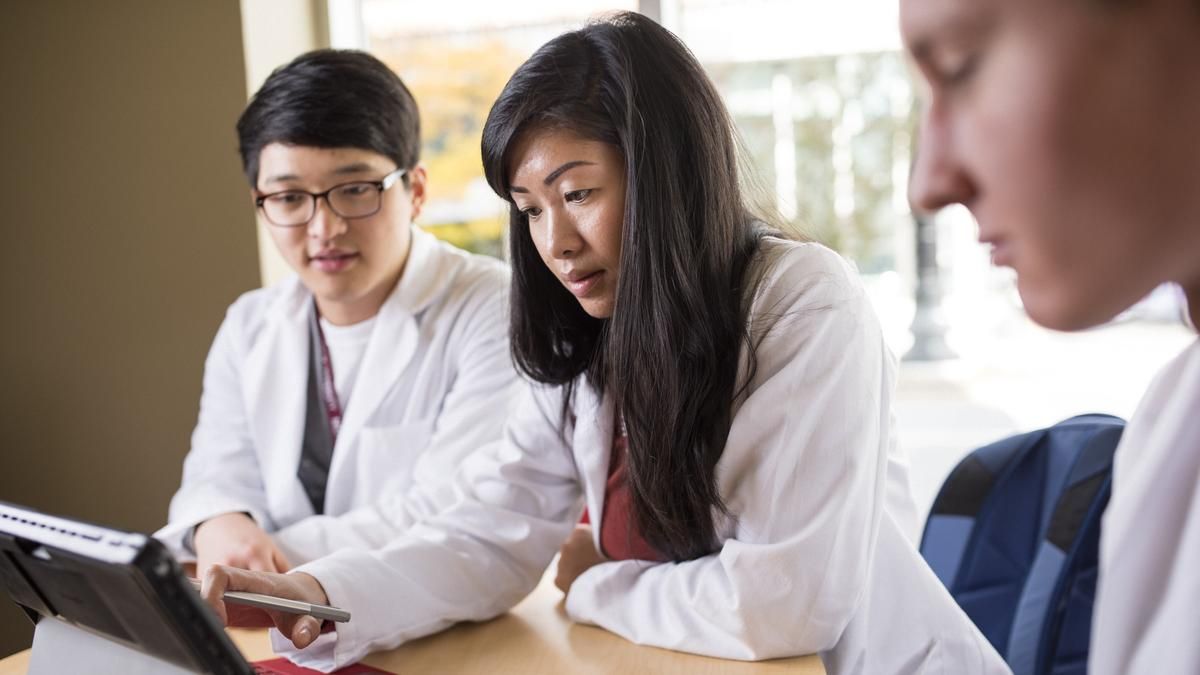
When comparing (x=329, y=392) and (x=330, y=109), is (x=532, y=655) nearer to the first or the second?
(x=329, y=392)

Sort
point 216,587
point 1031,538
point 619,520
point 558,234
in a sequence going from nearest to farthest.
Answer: point 216,587 < point 558,234 < point 619,520 < point 1031,538

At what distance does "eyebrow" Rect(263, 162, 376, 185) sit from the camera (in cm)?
173

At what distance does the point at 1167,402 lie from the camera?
1.95 ft

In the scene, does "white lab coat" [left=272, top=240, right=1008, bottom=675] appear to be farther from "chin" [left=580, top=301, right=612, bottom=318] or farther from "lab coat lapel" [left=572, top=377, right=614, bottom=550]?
"chin" [left=580, top=301, right=612, bottom=318]

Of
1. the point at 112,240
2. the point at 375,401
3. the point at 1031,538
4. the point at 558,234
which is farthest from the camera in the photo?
the point at 112,240

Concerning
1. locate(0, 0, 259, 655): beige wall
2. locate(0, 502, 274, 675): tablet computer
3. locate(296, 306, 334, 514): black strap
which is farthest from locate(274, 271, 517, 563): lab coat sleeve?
locate(0, 0, 259, 655): beige wall

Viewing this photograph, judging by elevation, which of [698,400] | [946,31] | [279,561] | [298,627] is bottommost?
[279,561]

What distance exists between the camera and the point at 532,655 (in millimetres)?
1268

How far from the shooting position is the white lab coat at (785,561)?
1168 mm

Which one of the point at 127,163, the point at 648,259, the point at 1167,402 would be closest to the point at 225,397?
the point at 127,163

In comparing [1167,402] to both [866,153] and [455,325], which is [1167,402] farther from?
[866,153]

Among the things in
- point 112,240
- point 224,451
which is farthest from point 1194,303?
point 112,240

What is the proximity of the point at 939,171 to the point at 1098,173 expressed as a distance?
8 centimetres

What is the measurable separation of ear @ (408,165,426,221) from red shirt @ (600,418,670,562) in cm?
72
